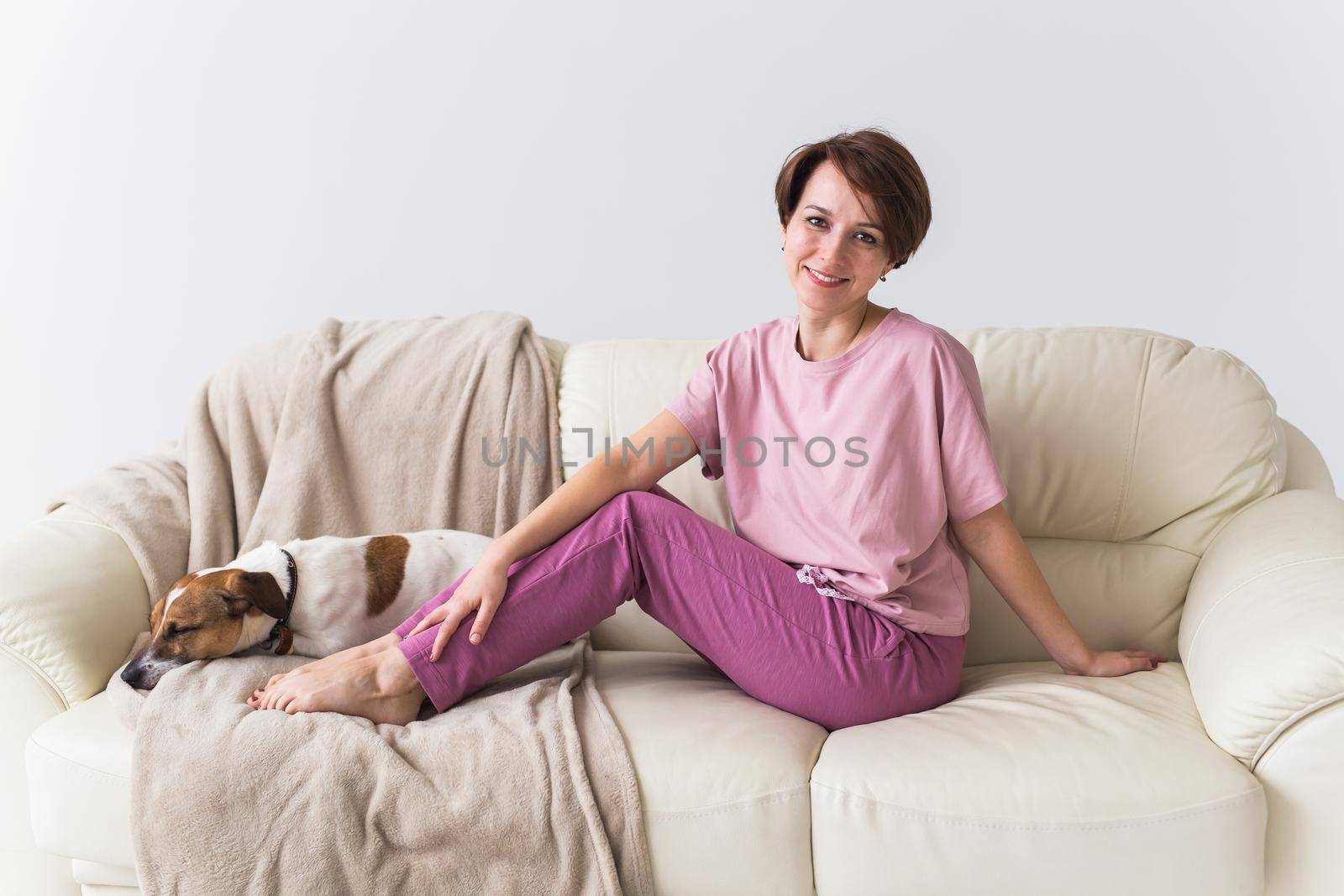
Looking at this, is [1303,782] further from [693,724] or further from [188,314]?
[188,314]

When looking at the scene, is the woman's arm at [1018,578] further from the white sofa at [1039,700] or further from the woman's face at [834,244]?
the woman's face at [834,244]

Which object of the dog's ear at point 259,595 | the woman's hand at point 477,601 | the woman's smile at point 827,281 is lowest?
the dog's ear at point 259,595

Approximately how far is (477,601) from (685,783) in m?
0.45

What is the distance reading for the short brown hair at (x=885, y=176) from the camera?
174 cm

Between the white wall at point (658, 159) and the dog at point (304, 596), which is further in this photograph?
the white wall at point (658, 159)

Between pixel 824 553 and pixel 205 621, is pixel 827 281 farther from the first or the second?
pixel 205 621

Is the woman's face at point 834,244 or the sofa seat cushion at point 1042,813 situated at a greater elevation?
the woman's face at point 834,244

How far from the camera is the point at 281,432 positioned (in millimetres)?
2334

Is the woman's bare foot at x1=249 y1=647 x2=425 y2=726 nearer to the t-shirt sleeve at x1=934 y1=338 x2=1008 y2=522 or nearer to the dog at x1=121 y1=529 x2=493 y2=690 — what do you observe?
the dog at x1=121 y1=529 x2=493 y2=690

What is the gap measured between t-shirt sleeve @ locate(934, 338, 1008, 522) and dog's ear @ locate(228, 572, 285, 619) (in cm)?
121

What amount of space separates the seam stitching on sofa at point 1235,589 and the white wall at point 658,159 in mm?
1171

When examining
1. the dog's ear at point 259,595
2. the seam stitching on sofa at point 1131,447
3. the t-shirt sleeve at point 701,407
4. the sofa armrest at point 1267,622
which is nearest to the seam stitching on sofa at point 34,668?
the dog's ear at point 259,595

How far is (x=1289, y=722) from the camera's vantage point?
153 centimetres

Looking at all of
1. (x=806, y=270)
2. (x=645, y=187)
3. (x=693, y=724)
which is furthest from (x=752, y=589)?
(x=645, y=187)
